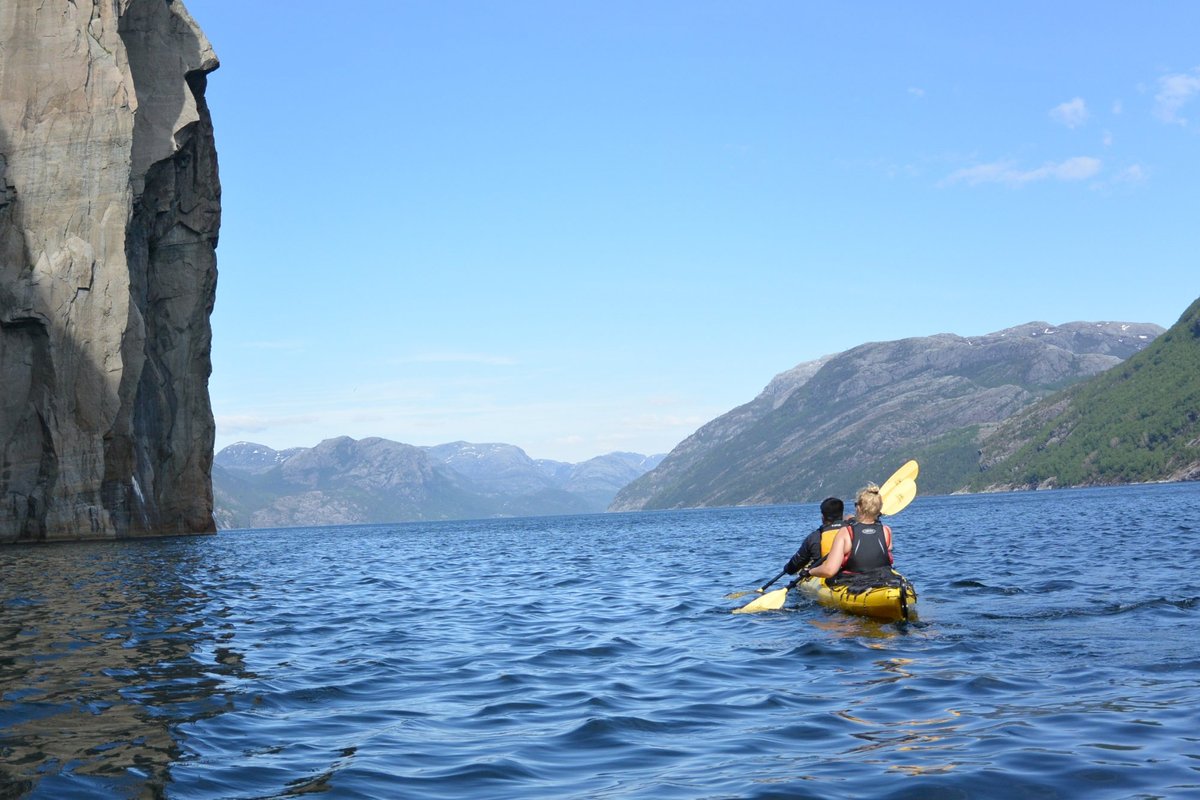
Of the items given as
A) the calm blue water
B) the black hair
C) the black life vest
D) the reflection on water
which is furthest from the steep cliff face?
the black life vest

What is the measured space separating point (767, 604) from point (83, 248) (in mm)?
46534

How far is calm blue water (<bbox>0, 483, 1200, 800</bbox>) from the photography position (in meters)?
7.21

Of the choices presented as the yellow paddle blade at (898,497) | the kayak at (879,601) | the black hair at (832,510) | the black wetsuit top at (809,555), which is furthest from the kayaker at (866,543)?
the yellow paddle blade at (898,497)

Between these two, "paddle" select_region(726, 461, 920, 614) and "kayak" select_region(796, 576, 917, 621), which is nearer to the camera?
"kayak" select_region(796, 576, 917, 621)

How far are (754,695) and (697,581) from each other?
1591 cm

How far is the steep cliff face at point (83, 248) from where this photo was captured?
4941 centimetres

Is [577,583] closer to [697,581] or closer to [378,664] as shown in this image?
[697,581]

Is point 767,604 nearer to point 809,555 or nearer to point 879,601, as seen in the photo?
point 809,555

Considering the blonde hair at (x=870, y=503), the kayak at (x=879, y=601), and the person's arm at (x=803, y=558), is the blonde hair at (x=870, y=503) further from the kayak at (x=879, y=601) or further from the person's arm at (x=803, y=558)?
the person's arm at (x=803, y=558)

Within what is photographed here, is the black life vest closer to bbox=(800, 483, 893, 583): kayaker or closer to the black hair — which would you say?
bbox=(800, 483, 893, 583): kayaker

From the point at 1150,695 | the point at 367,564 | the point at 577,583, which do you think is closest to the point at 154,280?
the point at 367,564

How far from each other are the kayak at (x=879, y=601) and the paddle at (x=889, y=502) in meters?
1.60

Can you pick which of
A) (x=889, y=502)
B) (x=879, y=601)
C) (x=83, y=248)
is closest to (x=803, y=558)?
(x=889, y=502)

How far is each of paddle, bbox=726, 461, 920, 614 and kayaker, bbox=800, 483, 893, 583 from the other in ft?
6.37
